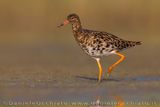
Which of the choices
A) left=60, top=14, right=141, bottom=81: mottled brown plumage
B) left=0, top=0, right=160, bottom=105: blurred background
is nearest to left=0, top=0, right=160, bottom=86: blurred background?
left=0, top=0, right=160, bottom=105: blurred background

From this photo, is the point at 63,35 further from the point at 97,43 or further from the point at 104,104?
the point at 104,104

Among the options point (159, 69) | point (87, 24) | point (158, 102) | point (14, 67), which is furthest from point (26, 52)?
point (158, 102)

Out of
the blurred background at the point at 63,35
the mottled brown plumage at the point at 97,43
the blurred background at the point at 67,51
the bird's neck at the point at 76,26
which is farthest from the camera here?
the blurred background at the point at 63,35

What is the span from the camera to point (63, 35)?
2705cm

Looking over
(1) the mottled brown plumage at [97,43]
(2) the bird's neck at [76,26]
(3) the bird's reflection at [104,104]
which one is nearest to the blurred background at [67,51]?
(3) the bird's reflection at [104,104]

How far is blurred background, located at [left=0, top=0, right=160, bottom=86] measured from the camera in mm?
19578

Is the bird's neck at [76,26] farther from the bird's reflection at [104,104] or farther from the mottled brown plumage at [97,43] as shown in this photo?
the bird's reflection at [104,104]

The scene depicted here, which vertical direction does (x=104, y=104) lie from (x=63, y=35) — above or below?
below

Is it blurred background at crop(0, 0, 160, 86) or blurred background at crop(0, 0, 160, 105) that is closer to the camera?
blurred background at crop(0, 0, 160, 105)

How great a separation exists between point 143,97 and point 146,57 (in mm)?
6667

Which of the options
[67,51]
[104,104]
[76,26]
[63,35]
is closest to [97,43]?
[76,26]

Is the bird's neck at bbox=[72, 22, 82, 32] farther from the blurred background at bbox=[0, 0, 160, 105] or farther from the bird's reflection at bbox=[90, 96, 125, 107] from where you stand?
the bird's reflection at bbox=[90, 96, 125, 107]

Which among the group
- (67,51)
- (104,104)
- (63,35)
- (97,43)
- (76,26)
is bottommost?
(104,104)

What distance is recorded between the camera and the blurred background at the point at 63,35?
771 inches
